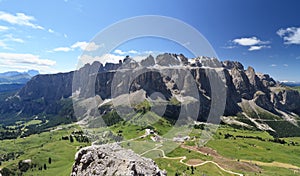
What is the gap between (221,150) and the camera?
176000 millimetres

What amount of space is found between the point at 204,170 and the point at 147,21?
86584 millimetres

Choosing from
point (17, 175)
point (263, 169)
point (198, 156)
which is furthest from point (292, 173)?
point (17, 175)

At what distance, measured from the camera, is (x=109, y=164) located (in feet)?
61.4

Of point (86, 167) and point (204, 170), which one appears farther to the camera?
point (204, 170)

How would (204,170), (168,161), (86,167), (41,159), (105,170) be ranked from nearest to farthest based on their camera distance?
(105,170)
(86,167)
(204,170)
(168,161)
(41,159)

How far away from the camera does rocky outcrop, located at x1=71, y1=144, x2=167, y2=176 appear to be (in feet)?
57.7

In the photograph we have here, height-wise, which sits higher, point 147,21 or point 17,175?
point 147,21

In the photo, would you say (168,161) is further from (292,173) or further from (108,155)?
(108,155)

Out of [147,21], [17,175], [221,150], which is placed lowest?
[17,175]

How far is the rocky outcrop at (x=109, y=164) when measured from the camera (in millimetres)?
17578

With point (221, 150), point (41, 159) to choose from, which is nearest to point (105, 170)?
point (221, 150)

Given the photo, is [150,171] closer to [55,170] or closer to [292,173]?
[292,173]

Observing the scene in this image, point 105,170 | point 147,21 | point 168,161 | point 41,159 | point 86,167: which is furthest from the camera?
point 41,159

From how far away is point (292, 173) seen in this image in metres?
128
